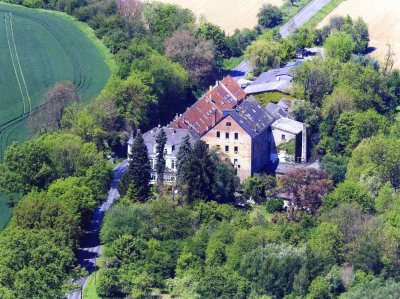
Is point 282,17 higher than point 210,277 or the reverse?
higher

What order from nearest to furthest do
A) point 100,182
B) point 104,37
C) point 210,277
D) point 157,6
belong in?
point 210,277 → point 100,182 → point 104,37 → point 157,6

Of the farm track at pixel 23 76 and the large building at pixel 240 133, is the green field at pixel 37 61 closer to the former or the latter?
the farm track at pixel 23 76

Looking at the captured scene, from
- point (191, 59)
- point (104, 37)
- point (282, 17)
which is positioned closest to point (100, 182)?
point (191, 59)

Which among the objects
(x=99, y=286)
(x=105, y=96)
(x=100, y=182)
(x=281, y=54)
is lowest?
(x=99, y=286)

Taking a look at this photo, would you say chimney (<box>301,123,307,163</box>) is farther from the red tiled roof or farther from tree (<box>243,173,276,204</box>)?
tree (<box>243,173,276,204</box>)

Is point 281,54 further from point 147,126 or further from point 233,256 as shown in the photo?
point 233,256

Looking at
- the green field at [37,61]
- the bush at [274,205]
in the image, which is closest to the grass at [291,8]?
the green field at [37,61]

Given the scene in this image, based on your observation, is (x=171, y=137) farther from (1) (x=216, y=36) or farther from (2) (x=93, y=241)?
(1) (x=216, y=36)

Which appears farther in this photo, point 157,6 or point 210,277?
point 157,6
